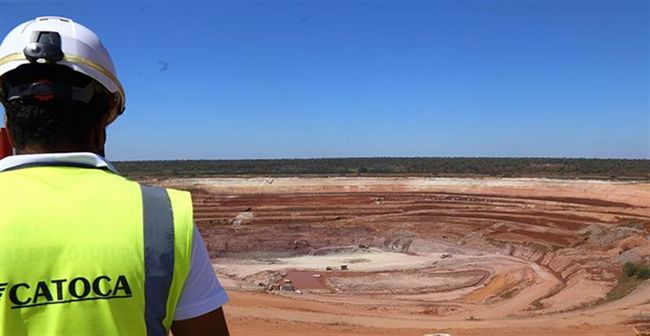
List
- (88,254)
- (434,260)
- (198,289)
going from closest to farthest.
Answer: (88,254)
(198,289)
(434,260)

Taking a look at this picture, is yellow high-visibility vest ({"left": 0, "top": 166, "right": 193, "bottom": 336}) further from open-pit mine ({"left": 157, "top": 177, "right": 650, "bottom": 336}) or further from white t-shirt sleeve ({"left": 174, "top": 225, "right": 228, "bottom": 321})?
open-pit mine ({"left": 157, "top": 177, "right": 650, "bottom": 336})

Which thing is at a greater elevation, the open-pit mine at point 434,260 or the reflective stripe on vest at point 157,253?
the reflective stripe on vest at point 157,253

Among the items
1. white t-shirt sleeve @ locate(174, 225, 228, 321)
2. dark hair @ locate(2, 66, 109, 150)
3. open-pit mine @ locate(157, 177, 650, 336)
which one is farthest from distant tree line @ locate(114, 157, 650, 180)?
dark hair @ locate(2, 66, 109, 150)

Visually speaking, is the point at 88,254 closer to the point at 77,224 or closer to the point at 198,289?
the point at 77,224

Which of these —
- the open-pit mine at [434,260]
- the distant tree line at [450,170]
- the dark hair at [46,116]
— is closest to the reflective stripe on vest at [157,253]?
the dark hair at [46,116]

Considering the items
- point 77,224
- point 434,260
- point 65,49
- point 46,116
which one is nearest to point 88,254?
point 77,224

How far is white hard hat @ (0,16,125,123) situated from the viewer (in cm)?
142

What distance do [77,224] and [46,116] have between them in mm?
342

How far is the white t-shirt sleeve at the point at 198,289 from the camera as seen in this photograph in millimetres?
1368

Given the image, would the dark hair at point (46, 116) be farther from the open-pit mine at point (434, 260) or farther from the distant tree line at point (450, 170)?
the distant tree line at point (450, 170)

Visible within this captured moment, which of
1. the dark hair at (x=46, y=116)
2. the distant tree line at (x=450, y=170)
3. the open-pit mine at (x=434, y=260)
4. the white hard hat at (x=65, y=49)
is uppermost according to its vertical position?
the white hard hat at (x=65, y=49)

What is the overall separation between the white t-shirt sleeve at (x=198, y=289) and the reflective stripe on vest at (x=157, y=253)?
0.16 feet

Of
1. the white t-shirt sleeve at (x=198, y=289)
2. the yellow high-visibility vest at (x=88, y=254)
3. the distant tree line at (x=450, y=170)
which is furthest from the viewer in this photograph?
the distant tree line at (x=450, y=170)

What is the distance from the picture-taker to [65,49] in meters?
1.43
